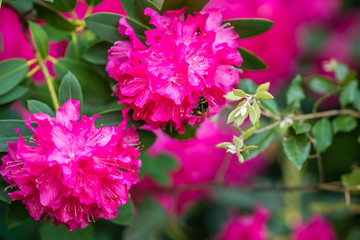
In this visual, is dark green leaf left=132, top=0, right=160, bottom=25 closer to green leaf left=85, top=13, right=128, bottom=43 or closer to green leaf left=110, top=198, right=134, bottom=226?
green leaf left=85, top=13, right=128, bottom=43

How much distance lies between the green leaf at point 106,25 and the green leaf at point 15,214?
352mm

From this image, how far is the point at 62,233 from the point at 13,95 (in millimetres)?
348

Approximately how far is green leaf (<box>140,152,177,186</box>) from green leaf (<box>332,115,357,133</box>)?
1.81 ft

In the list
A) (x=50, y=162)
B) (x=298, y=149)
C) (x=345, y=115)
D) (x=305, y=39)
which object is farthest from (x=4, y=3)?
(x=305, y=39)

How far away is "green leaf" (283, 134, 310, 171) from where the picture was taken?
86 centimetres

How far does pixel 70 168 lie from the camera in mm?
666

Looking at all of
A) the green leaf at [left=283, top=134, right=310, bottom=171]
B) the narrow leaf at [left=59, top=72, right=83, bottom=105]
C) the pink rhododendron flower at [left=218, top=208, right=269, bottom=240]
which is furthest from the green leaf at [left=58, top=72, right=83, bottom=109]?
the pink rhododendron flower at [left=218, top=208, right=269, bottom=240]

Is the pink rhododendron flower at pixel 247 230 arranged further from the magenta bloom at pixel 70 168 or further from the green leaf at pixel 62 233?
the magenta bloom at pixel 70 168

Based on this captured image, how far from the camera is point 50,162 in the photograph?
65cm

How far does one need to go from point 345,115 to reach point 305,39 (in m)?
1.02

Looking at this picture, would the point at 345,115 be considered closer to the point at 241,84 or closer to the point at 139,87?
the point at 241,84

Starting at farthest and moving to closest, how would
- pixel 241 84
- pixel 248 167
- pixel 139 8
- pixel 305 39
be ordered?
pixel 305 39 → pixel 248 167 → pixel 241 84 → pixel 139 8

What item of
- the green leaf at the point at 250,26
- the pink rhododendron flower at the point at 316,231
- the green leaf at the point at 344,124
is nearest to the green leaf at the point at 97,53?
the green leaf at the point at 250,26

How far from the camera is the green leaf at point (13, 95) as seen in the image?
87 centimetres
